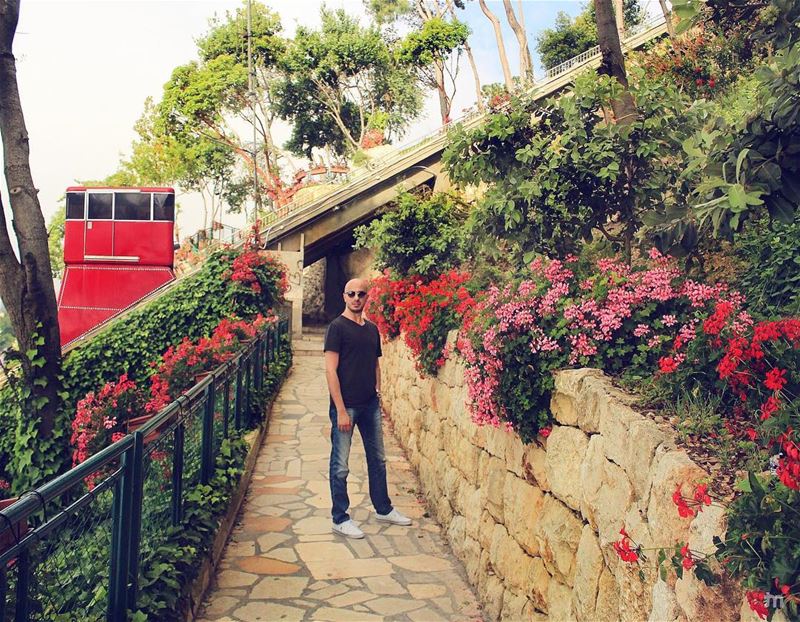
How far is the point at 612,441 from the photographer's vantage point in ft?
10.4

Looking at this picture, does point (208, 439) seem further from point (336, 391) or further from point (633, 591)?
point (633, 591)

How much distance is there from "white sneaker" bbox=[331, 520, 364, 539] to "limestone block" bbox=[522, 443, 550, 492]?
6.74 feet

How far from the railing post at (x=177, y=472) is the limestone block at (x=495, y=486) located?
2.19 metres

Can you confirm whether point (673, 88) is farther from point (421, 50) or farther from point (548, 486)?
point (421, 50)

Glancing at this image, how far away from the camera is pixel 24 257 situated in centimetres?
875

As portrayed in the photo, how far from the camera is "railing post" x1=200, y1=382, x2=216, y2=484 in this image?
222 inches

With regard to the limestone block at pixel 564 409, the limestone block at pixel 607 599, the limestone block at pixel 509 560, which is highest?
the limestone block at pixel 564 409

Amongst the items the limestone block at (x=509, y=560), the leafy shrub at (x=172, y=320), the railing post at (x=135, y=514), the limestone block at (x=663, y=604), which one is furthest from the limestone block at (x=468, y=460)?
the leafy shrub at (x=172, y=320)

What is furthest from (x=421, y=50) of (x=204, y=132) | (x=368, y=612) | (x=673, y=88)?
(x=368, y=612)

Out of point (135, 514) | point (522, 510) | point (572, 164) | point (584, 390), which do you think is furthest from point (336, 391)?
point (572, 164)

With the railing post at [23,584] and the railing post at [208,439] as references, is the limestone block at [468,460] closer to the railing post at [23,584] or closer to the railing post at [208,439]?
the railing post at [208,439]

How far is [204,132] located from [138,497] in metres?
33.6

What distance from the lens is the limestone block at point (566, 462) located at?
3.54 metres

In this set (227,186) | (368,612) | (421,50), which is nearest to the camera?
(368,612)
